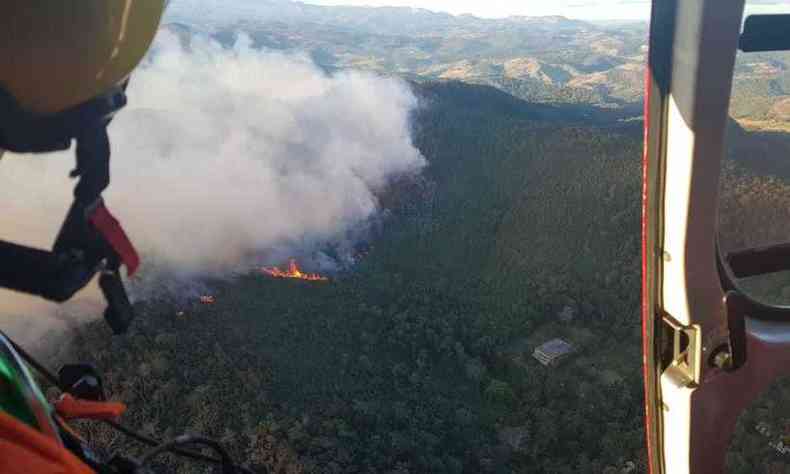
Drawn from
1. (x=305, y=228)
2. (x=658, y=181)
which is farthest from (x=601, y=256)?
(x=658, y=181)

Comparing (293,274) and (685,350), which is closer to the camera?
(685,350)

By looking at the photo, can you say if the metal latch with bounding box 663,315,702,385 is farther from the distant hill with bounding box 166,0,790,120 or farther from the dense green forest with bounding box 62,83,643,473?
the distant hill with bounding box 166,0,790,120

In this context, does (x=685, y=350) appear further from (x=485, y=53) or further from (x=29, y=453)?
(x=485, y=53)

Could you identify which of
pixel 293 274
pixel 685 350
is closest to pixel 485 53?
pixel 293 274

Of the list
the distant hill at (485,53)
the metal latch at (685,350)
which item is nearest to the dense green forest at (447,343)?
the metal latch at (685,350)

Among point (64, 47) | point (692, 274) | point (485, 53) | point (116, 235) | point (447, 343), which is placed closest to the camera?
point (64, 47)

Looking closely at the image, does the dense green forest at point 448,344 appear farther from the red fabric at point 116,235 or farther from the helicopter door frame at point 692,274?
the red fabric at point 116,235

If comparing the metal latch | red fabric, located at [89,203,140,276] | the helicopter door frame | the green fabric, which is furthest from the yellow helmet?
the metal latch
